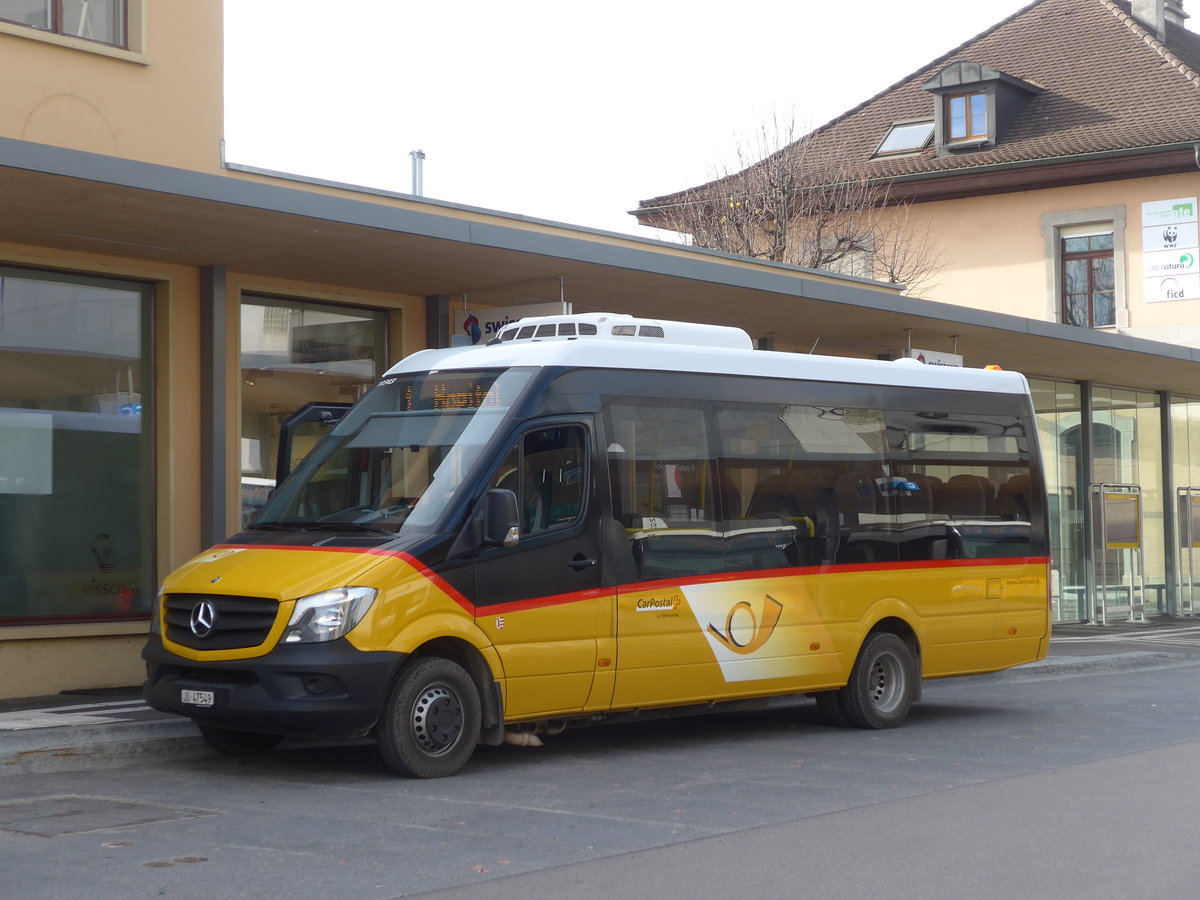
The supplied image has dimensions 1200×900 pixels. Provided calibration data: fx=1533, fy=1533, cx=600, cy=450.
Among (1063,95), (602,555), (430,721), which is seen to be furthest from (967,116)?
(430,721)

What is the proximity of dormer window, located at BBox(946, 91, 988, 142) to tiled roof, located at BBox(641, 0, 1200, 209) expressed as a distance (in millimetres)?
612

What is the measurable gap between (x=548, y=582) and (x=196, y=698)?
229cm

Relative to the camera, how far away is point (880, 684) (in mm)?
12352

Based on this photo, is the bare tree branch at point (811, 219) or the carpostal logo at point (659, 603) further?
the bare tree branch at point (811, 219)

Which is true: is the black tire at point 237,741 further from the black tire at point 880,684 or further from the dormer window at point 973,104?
the dormer window at point 973,104

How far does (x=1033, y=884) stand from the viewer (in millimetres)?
6438

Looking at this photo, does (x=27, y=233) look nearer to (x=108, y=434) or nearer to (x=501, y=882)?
(x=108, y=434)

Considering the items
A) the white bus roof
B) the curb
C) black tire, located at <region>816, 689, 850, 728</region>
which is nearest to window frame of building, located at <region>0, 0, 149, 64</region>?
the white bus roof

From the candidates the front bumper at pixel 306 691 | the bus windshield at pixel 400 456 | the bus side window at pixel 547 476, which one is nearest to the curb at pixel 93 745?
the front bumper at pixel 306 691

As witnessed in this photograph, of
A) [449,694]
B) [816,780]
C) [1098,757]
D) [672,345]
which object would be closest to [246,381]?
[672,345]

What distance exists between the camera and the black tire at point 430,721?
9094 mm

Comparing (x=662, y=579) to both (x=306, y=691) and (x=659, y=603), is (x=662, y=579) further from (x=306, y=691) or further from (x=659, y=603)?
(x=306, y=691)

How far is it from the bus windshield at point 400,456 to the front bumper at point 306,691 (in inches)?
37.3

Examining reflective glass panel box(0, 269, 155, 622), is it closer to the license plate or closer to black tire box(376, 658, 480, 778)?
the license plate
